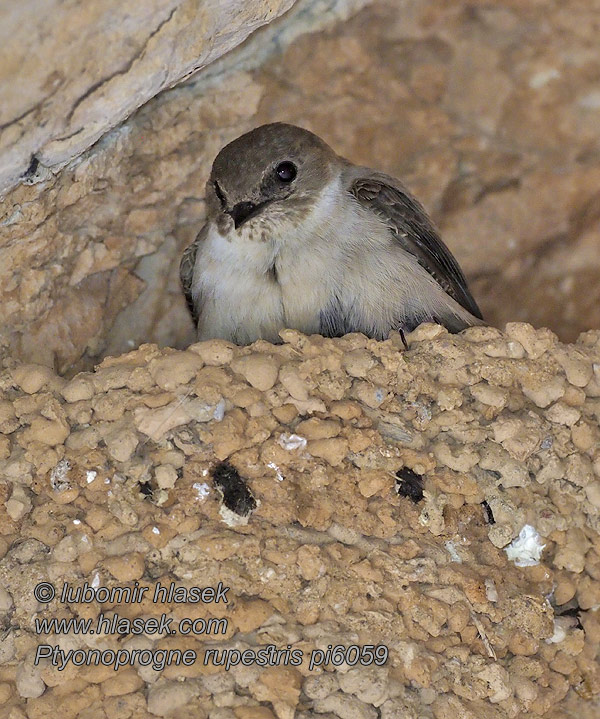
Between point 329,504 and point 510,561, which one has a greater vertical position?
point 329,504

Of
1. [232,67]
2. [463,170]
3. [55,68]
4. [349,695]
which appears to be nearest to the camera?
[55,68]

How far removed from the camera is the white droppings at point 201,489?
3.52 meters

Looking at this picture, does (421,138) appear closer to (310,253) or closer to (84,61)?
(310,253)

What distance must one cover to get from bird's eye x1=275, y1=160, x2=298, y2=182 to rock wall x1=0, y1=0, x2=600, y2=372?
0.67 meters

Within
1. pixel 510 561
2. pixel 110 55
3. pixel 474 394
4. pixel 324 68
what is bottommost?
pixel 510 561

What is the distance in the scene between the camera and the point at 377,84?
5074 millimetres

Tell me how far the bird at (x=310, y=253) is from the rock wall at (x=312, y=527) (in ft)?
0.91

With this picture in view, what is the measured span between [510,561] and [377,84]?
2.39m

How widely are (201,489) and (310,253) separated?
42.7 inches

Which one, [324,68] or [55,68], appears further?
[324,68]

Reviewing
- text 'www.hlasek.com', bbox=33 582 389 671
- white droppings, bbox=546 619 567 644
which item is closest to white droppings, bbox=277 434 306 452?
text 'www.hlasek.com', bbox=33 582 389 671

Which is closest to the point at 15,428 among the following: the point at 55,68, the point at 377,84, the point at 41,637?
the point at 41,637

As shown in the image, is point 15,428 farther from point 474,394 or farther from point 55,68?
point 474,394

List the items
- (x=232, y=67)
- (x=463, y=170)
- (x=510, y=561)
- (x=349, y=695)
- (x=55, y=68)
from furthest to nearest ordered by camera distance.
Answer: (x=463, y=170) < (x=232, y=67) < (x=510, y=561) < (x=349, y=695) < (x=55, y=68)
